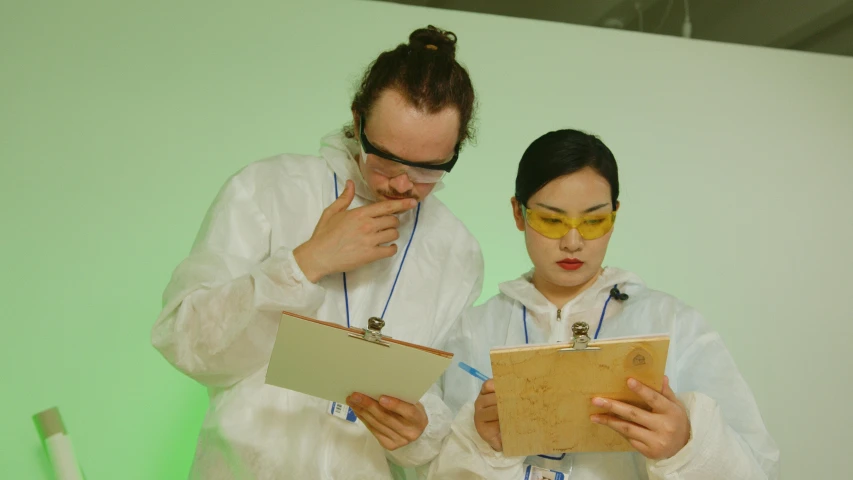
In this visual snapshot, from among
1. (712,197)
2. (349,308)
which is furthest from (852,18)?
(349,308)

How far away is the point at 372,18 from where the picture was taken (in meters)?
2.76

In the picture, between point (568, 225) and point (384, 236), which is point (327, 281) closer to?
point (384, 236)

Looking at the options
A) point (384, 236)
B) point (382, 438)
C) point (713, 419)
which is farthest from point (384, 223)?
point (713, 419)

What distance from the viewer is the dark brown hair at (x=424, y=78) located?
5.52ft

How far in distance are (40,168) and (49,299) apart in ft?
1.32

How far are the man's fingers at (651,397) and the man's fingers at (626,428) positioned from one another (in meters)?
0.05

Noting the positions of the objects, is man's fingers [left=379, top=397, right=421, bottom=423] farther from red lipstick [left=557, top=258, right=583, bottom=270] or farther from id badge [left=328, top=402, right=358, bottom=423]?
red lipstick [left=557, top=258, right=583, bottom=270]

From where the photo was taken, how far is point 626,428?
1.41m

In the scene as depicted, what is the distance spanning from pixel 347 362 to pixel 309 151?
1339 mm

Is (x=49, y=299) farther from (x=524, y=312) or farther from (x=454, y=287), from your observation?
(x=524, y=312)

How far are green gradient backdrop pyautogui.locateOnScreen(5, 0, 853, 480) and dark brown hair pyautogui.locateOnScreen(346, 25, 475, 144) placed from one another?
0.88 m

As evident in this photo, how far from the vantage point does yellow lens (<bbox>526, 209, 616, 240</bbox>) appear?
168cm

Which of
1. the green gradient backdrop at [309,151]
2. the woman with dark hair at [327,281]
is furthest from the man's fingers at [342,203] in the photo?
the green gradient backdrop at [309,151]

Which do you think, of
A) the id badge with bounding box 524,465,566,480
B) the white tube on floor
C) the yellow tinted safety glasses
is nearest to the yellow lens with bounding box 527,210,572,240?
the yellow tinted safety glasses
